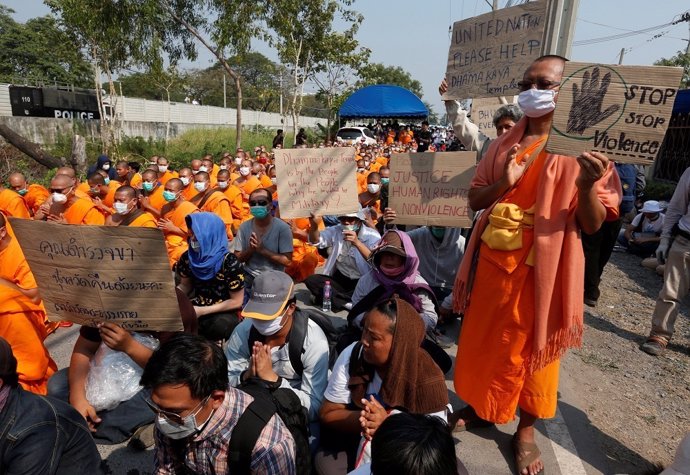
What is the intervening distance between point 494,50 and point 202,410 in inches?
125

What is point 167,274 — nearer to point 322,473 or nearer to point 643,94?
point 322,473

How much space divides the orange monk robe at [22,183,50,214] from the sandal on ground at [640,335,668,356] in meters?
7.16

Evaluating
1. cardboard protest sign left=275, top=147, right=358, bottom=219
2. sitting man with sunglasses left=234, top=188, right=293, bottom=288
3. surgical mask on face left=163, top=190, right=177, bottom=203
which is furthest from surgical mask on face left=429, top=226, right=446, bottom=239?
surgical mask on face left=163, top=190, right=177, bottom=203

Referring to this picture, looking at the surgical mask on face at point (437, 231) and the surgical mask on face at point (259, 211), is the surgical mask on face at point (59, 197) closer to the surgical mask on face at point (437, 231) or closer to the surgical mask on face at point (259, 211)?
the surgical mask on face at point (259, 211)

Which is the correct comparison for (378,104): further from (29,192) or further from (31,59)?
(31,59)

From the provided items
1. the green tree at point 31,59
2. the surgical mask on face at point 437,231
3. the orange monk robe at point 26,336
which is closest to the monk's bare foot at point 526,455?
the surgical mask on face at point 437,231

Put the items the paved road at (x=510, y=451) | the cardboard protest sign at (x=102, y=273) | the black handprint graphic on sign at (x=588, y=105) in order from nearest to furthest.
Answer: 1. the black handprint graphic on sign at (x=588, y=105)
2. the cardboard protest sign at (x=102, y=273)
3. the paved road at (x=510, y=451)

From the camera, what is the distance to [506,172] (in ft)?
7.11

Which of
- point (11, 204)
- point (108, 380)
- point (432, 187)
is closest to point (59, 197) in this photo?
point (11, 204)

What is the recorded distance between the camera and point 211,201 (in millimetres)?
6340

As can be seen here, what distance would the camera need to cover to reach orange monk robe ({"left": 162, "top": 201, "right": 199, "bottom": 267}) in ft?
18.4

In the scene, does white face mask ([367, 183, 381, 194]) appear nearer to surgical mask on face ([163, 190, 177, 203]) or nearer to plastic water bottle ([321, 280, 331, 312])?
plastic water bottle ([321, 280, 331, 312])

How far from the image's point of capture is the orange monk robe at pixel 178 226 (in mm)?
5605

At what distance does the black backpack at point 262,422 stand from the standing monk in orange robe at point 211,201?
4.11 meters
